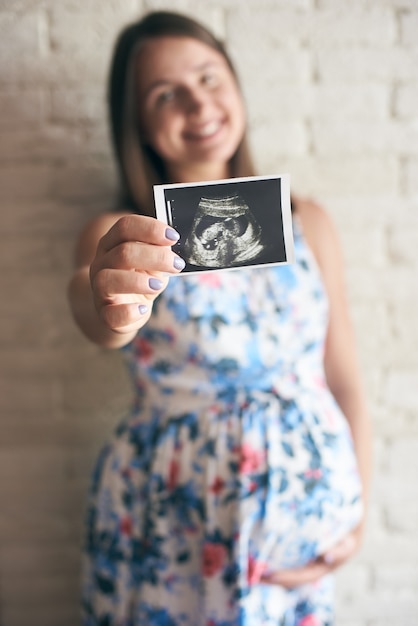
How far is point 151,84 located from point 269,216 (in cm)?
51

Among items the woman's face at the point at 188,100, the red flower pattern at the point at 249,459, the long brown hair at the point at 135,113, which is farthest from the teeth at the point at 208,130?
the red flower pattern at the point at 249,459

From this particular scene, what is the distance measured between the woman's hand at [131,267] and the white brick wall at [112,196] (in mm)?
597

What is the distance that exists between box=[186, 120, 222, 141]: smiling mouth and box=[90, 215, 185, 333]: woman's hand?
437 mm

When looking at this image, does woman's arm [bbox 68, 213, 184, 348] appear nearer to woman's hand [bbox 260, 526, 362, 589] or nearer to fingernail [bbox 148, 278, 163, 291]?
fingernail [bbox 148, 278, 163, 291]

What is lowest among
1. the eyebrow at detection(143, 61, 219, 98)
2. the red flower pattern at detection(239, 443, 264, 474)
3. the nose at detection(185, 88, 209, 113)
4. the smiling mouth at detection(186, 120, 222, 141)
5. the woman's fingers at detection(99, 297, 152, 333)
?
the red flower pattern at detection(239, 443, 264, 474)

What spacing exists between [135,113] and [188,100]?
0.42ft

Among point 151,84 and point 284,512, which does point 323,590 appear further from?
point 151,84

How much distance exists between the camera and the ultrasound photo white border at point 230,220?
0.62 m

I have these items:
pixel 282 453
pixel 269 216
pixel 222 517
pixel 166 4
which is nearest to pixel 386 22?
pixel 166 4

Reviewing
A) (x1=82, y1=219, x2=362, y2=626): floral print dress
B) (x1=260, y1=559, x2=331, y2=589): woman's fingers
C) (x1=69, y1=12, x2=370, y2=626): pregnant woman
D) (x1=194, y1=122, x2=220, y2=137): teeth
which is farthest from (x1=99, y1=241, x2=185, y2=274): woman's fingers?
(x1=260, y1=559, x2=331, y2=589): woman's fingers

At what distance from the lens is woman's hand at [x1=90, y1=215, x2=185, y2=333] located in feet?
2.00

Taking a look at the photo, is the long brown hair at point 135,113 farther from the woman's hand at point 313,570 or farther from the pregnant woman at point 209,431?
the woman's hand at point 313,570

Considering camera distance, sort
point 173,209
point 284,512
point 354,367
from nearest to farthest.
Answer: point 173,209, point 284,512, point 354,367

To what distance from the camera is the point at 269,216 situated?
65 cm
